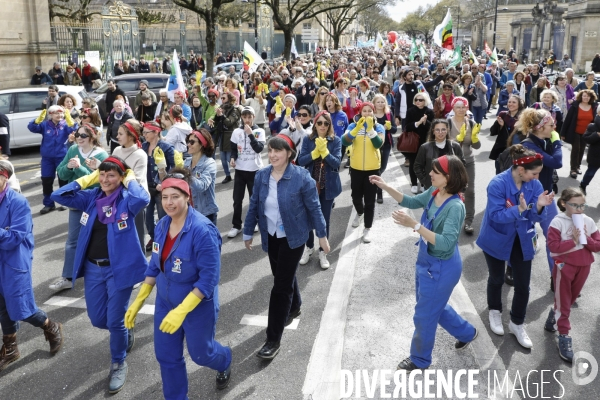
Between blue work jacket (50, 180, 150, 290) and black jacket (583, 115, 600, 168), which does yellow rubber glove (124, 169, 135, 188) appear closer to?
blue work jacket (50, 180, 150, 290)

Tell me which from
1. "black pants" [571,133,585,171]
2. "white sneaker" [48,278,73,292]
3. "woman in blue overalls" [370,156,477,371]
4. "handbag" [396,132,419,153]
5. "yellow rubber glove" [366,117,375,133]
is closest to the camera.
→ "woman in blue overalls" [370,156,477,371]

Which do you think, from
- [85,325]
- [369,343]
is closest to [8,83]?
[85,325]

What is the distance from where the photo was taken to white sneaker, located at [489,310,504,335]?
5.02 meters

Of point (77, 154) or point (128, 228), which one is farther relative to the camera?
point (77, 154)

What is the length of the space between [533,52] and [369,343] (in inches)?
2157

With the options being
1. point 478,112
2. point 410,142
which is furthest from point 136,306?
point 478,112

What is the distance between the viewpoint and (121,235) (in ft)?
14.1

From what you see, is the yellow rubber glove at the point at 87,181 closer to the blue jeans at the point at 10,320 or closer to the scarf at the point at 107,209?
the scarf at the point at 107,209

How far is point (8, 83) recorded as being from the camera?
2056cm

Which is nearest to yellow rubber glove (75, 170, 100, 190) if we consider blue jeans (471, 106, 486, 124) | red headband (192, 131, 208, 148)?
red headband (192, 131, 208, 148)

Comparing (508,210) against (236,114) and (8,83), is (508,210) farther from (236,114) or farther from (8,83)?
(8,83)

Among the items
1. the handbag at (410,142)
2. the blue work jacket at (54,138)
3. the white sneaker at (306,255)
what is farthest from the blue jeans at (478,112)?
the blue work jacket at (54,138)

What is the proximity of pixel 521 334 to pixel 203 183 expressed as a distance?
3388 mm

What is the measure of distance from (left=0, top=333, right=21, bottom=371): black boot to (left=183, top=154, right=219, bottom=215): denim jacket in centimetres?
215
